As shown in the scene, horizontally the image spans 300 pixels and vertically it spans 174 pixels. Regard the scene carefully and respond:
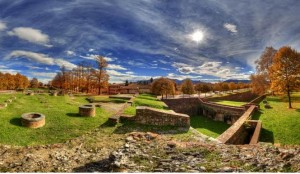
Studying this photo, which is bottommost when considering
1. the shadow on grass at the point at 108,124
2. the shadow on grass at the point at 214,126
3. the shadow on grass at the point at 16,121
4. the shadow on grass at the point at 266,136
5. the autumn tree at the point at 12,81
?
the shadow on grass at the point at 214,126

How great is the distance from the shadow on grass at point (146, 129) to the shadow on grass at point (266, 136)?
6624 mm

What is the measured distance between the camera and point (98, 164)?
10109 mm

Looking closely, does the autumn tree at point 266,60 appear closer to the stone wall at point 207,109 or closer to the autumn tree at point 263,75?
the autumn tree at point 263,75

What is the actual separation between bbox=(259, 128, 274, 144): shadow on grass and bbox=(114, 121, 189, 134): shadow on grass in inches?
261

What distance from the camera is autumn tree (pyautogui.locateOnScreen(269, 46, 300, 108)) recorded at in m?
30.0

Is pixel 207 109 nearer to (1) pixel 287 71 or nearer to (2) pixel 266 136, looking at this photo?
(1) pixel 287 71

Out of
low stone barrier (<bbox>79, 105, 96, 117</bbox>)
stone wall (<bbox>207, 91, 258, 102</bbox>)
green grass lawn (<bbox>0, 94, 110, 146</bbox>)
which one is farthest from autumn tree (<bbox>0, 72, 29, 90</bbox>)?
stone wall (<bbox>207, 91, 258, 102</bbox>)

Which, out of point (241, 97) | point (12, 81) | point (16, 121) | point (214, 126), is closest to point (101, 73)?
point (214, 126)

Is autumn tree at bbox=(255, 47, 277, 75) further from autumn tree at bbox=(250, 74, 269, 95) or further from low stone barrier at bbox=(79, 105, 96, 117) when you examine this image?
low stone barrier at bbox=(79, 105, 96, 117)

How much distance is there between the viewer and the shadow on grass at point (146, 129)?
16125mm

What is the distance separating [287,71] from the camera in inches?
1209

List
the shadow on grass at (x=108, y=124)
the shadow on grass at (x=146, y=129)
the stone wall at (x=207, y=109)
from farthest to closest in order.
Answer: the stone wall at (x=207, y=109), the shadow on grass at (x=108, y=124), the shadow on grass at (x=146, y=129)

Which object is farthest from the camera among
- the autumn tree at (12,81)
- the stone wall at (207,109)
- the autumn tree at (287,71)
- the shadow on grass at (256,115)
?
the autumn tree at (12,81)

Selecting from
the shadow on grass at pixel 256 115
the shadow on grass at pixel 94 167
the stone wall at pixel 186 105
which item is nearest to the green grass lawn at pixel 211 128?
the shadow on grass at pixel 256 115
